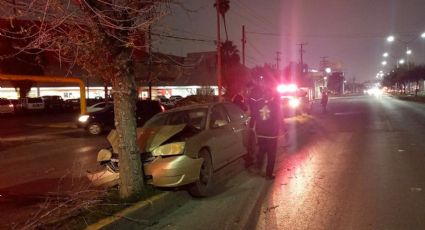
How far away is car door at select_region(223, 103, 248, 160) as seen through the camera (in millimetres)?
9906

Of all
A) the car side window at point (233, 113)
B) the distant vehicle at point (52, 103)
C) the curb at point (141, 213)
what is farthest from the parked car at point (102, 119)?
the distant vehicle at point (52, 103)

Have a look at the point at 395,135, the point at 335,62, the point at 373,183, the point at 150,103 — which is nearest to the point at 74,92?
the point at 150,103

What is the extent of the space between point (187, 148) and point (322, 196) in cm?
238

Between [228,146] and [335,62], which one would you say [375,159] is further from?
[335,62]

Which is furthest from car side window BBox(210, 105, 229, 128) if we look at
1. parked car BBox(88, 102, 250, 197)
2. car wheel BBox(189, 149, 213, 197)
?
car wheel BBox(189, 149, 213, 197)

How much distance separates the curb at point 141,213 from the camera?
237 inches

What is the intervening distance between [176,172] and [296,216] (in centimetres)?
198

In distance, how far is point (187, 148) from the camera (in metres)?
7.75

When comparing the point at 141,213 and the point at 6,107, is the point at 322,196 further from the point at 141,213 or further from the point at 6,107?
the point at 6,107

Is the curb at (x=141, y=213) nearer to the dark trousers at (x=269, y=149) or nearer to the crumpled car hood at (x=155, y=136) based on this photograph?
the crumpled car hood at (x=155, y=136)

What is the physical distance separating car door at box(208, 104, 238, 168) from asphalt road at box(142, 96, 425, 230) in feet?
1.72

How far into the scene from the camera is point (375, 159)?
11.5 meters

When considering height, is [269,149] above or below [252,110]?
below

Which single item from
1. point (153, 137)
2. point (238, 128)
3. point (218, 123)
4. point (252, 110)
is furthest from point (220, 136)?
point (153, 137)
